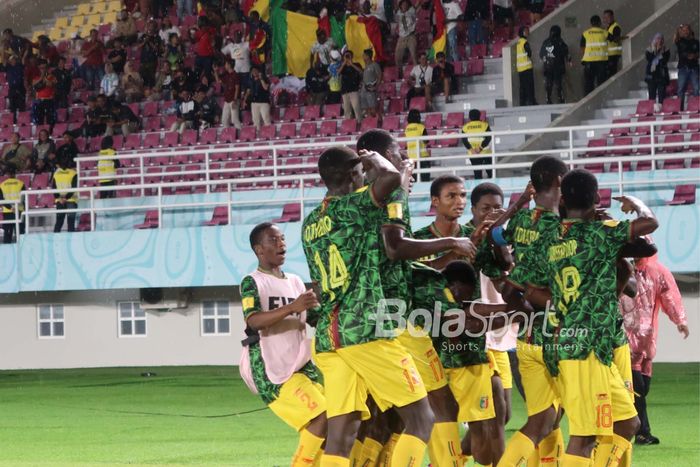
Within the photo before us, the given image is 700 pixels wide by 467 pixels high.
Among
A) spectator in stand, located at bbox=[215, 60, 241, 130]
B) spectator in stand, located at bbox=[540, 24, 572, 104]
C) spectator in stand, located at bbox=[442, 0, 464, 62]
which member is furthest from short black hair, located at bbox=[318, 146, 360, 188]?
spectator in stand, located at bbox=[442, 0, 464, 62]

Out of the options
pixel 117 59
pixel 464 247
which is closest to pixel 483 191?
pixel 464 247

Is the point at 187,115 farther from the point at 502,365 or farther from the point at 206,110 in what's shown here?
the point at 502,365

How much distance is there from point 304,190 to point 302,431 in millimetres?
14869

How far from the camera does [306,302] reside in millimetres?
7648

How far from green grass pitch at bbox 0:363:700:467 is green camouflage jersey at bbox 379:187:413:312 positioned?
3.66 metres

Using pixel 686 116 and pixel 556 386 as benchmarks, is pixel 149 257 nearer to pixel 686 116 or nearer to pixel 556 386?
pixel 686 116

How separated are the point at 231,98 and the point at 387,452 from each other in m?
20.2

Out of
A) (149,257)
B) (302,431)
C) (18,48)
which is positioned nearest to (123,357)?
(149,257)

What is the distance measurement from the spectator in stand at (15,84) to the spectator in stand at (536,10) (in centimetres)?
1182

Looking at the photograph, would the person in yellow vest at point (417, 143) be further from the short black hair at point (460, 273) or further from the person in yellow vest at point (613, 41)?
the short black hair at point (460, 273)

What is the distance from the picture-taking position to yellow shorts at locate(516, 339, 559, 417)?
813 cm

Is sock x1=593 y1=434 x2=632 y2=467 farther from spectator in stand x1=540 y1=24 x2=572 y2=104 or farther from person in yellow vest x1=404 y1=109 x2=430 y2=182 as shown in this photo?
spectator in stand x1=540 y1=24 x2=572 y2=104

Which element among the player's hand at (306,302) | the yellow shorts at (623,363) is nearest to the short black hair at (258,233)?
the player's hand at (306,302)

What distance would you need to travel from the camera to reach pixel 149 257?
22.8 metres
